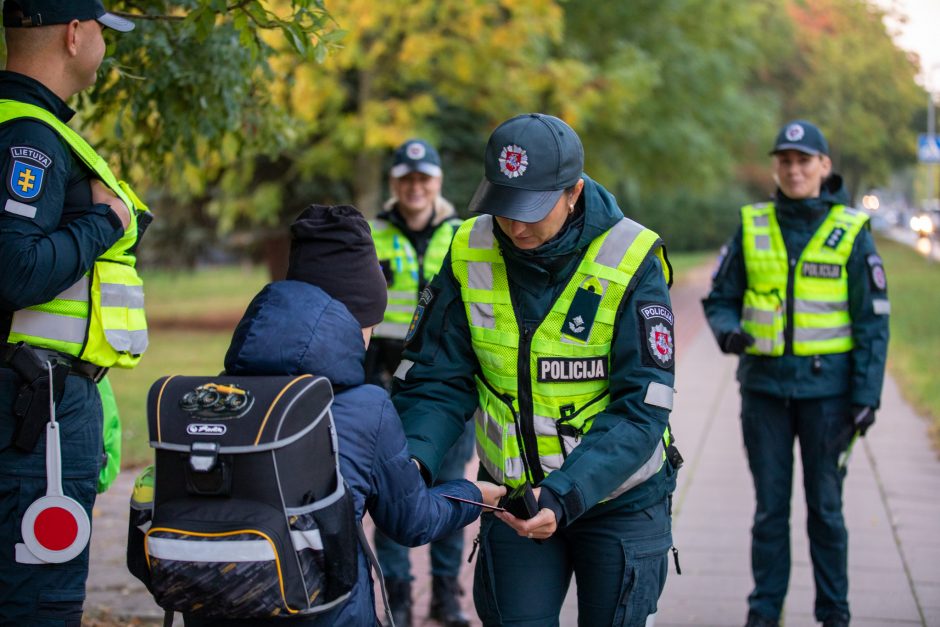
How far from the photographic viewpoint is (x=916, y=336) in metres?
17.7

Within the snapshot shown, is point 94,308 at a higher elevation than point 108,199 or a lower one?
lower

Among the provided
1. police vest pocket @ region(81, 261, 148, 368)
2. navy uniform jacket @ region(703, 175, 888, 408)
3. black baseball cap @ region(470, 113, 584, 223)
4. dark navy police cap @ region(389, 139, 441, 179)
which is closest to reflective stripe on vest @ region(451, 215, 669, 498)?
black baseball cap @ region(470, 113, 584, 223)

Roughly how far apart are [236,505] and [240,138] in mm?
3431

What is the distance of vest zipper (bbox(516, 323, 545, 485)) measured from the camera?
323cm

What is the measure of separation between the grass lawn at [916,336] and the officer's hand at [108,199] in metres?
8.66

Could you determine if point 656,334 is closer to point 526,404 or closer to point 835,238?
point 526,404

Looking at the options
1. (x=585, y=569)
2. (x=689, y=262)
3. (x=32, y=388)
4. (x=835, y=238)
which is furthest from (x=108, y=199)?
(x=689, y=262)

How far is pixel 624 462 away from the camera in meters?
3.12

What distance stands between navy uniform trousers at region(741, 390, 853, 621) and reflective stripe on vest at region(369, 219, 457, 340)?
1.60 meters

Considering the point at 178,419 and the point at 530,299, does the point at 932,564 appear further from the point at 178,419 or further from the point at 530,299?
the point at 178,419

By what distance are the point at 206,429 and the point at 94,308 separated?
1.17m

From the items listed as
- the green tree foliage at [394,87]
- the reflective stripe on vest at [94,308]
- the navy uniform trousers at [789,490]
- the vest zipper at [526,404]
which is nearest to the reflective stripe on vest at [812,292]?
the navy uniform trousers at [789,490]

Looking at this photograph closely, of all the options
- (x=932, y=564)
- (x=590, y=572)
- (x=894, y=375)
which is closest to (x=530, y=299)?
(x=590, y=572)

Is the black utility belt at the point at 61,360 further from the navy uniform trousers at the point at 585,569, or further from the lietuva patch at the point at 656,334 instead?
the lietuva patch at the point at 656,334
